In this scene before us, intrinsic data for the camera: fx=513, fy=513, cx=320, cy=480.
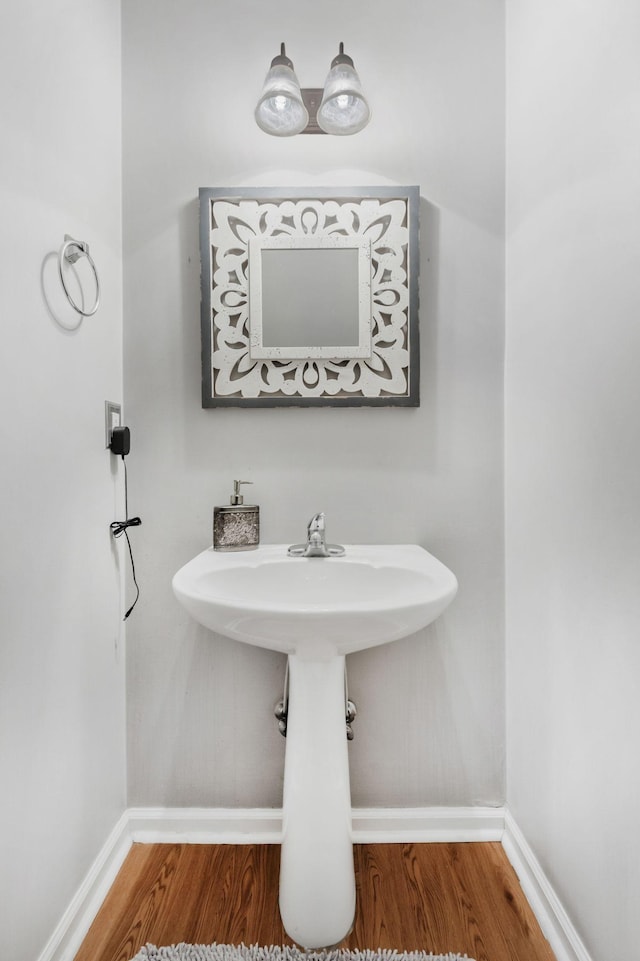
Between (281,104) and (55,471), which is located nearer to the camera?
(55,471)

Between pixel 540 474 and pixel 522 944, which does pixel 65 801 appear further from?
pixel 540 474

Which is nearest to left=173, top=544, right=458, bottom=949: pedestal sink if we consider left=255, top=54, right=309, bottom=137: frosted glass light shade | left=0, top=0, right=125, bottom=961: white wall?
left=0, top=0, right=125, bottom=961: white wall

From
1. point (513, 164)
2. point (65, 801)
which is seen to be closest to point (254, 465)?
point (65, 801)

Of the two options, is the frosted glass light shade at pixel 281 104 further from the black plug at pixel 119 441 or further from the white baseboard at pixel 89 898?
the white baseboard at pixel 89 898

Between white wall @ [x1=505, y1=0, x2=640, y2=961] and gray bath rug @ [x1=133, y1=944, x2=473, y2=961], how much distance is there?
1.07ft

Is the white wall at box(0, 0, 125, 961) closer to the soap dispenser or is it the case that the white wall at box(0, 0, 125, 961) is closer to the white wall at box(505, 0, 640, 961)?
the soap dispenser

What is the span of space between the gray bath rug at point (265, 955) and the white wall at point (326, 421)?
0.34 m

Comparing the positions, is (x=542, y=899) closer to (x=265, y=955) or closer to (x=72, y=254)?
(x=265, y=955)

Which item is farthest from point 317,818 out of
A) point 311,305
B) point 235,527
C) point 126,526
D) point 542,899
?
point 311,305

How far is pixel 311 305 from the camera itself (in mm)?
1331

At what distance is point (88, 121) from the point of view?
3.85ft

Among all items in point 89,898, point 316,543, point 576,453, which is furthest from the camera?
point 316,543

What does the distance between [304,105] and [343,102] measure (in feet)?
0.37

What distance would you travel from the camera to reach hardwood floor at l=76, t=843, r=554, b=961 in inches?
42.4
